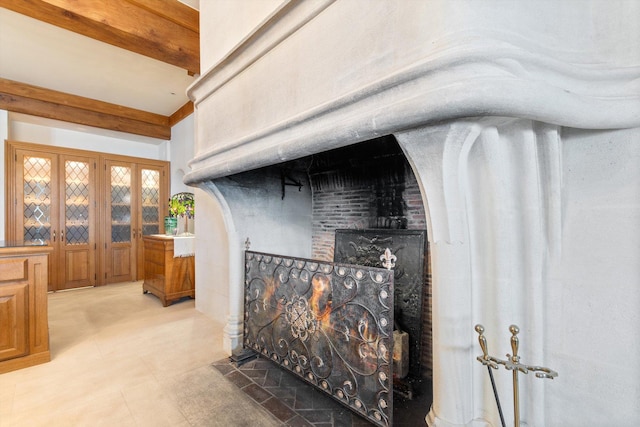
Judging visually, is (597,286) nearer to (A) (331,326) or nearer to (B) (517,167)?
(B) (517,167)

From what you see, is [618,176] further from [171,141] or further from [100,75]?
[171,141]

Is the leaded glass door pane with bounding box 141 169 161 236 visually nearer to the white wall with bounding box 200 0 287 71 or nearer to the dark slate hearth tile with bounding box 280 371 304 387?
the white wall with bounding box 200 0 287 71

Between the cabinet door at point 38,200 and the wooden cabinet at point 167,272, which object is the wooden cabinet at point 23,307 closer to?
the wooden cabinet at point 167,272

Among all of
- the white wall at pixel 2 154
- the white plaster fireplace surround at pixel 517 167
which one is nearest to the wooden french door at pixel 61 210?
the white wall at pixel 2 154

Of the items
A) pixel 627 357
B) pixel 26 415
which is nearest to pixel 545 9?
pixel 627 357

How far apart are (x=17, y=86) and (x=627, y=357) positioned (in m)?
6.57

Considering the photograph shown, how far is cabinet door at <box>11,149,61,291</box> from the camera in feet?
14.6

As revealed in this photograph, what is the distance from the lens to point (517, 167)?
3.33 feet

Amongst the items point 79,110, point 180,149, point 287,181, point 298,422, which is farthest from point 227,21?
point 79,110

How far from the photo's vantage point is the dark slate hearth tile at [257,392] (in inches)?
72.7

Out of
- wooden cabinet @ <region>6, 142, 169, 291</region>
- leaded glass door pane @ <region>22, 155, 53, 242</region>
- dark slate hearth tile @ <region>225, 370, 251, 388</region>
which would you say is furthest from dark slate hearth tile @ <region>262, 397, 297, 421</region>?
leaded glass door pane @ <region>22, 155, 53, 242</region>

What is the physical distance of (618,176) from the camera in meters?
0.93

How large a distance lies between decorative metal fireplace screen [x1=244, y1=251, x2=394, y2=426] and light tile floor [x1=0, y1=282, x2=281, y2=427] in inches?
14.7

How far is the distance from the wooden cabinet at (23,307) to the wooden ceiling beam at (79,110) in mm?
3271
